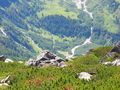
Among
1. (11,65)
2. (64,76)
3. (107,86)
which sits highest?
(11,65)

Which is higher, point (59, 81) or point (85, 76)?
point (85, 76)

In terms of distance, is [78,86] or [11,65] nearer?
[78,86]

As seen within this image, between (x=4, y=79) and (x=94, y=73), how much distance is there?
1258 inches

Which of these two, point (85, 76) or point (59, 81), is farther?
point (85, 76)

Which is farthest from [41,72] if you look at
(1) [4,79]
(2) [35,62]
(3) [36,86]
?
(2) [35,62]

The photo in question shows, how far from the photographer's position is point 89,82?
10869cm

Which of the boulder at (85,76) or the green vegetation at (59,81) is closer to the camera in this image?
the green vegetation at (59,81)

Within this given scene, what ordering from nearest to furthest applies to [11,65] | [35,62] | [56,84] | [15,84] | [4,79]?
[56,84]
[15,84]
[4,79]
[11,65]
[35,62]

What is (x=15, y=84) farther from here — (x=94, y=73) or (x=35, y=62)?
(x=35, y=62)

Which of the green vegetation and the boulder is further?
the boulder

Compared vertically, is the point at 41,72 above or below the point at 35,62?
below

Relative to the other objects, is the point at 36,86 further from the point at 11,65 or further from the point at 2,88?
the point at 11,65

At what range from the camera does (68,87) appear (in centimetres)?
10350

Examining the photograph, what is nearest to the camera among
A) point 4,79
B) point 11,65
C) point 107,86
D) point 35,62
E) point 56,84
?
point 107,86
